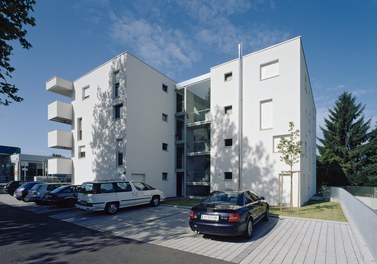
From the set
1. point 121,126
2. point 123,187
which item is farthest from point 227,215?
point 121,126

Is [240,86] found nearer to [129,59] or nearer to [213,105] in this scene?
[213,105]

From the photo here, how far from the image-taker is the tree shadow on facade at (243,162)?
15.2 metres

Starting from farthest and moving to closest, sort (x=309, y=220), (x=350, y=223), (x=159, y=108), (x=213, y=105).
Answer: (x=159, y=108) → (x=213, y=105) → (x=309, y=220) → (x=350, y=223)

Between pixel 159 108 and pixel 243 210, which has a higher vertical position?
pixel 159 108

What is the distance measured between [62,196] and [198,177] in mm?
10481

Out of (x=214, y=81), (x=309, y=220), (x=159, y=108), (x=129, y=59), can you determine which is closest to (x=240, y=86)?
(x=214, y=81)

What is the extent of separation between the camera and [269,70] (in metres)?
16.3

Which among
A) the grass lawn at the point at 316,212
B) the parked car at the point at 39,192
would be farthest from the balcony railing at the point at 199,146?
the parked car at the point at 39,192

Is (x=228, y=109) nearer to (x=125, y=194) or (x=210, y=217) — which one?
(x=125, y=194)

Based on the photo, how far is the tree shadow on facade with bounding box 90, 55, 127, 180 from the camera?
57.9ft

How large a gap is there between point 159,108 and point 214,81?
5.30 meters

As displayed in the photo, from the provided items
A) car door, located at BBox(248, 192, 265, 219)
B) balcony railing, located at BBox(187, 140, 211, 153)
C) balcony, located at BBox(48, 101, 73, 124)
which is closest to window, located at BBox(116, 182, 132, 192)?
car door, located at BBox(248, 192, 265, 219)

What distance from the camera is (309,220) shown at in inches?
397

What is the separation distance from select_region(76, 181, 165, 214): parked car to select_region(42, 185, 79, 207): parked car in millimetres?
3210
